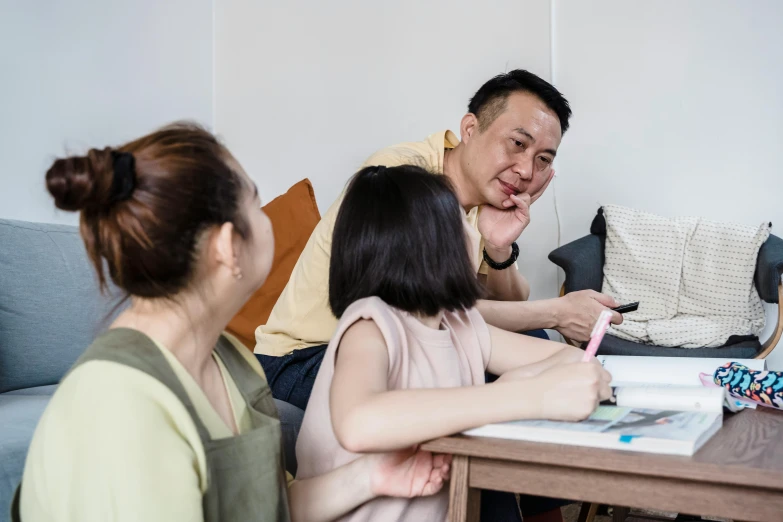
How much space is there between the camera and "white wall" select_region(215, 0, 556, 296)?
341cm

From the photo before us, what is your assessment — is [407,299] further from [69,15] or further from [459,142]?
[69,15]

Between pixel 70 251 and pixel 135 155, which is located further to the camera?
pixel 70 251

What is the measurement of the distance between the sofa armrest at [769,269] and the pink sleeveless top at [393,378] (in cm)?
205

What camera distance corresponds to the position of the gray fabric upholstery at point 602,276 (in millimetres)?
2775

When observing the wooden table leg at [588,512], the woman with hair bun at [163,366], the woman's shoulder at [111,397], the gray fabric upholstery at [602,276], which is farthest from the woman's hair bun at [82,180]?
the gray fabric upholstery at [602,276]

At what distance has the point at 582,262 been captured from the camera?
3037 millimetres

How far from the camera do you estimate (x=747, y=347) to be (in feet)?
9.05

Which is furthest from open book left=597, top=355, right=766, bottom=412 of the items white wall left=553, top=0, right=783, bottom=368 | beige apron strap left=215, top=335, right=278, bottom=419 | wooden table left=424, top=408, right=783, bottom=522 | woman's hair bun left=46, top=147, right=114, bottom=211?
white wall left=553, top=0, right=783, bottom=368

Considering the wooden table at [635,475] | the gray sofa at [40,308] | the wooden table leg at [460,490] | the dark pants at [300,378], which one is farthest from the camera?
the gray sofa at [40,308]

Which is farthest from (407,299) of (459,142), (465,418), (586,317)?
(459,142)

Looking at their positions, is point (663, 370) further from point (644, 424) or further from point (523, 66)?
point (523, 66)

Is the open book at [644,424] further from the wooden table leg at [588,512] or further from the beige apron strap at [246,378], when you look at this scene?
the wooden table leg at [588,512]

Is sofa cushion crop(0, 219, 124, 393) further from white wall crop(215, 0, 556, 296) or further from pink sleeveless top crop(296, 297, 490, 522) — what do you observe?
white wall crop(215, 0, 556, 296)

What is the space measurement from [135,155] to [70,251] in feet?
4.36
